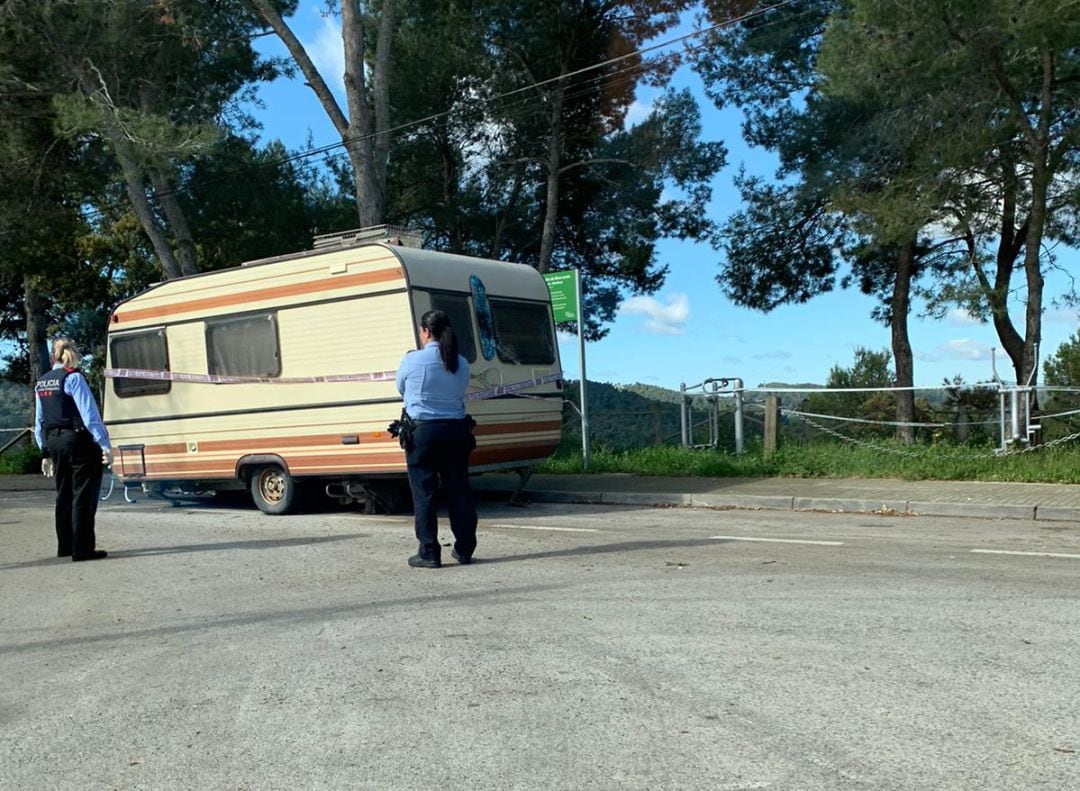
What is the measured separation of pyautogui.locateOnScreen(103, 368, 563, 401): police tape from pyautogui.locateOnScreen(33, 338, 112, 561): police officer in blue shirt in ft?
9.65

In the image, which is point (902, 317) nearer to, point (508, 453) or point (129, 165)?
point (508, 453)

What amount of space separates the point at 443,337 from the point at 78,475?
137 inches

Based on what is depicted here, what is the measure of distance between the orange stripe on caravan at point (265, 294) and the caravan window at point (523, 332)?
149 cm

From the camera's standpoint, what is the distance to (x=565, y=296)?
14.8 m

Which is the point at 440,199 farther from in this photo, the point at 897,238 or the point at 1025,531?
the point at 1025,531

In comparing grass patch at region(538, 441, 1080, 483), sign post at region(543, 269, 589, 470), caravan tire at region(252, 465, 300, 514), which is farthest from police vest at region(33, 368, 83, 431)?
grass patch at region(538, 441, 1080, 483)

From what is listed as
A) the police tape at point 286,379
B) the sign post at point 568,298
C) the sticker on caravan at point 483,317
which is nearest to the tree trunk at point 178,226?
the police tape at point 286,379

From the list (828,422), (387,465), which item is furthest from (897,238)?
(387,465)

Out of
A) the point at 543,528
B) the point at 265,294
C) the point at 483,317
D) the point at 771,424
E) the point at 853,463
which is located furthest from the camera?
the point at 771,424

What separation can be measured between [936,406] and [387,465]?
13.6m

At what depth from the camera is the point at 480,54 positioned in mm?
23109

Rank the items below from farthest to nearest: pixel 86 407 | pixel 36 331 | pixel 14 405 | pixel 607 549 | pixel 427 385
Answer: pixel 14 405
pixel 36 331
pixel 86 407
pixel 607 549
pixel 427 385

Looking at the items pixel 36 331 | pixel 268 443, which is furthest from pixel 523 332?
pixel 36 331

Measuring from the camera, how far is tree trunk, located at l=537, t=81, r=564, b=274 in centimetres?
2312
